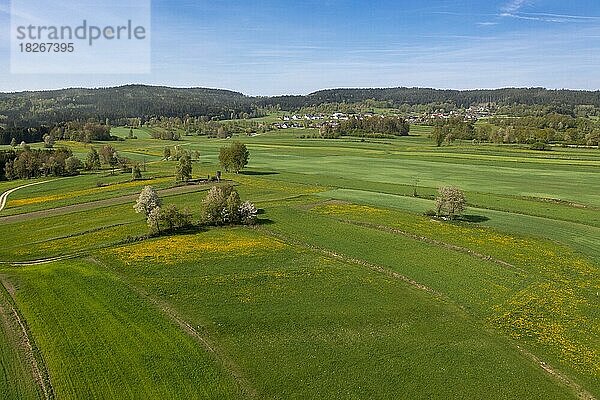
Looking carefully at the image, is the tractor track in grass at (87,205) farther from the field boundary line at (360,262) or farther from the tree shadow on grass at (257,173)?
the field boundary line at (360,262)

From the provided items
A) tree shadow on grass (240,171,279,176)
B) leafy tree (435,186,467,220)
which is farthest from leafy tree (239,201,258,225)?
tree shadow on grass (240,171,279,176)

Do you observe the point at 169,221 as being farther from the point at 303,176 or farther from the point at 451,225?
the point at 303,176

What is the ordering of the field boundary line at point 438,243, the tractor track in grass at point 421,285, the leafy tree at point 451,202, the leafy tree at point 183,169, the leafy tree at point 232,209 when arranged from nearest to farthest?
the tractor track in grass at point 421,285 < the field boundary line at point 438,243 < the leafy tree at point 232,209 < the leafy tree at point 451,202 < the leafy tree at point 183,169

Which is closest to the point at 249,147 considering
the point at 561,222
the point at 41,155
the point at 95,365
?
the point at 41,155

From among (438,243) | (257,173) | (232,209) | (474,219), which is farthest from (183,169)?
(438,243)

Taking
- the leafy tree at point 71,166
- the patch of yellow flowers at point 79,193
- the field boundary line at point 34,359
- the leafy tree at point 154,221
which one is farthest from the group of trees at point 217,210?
the leafy tree at point 71,166

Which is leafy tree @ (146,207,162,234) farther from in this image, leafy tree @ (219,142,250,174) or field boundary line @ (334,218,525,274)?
leafy tree @ (219,142,250,174)

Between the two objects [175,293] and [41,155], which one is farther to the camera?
[41,155]
